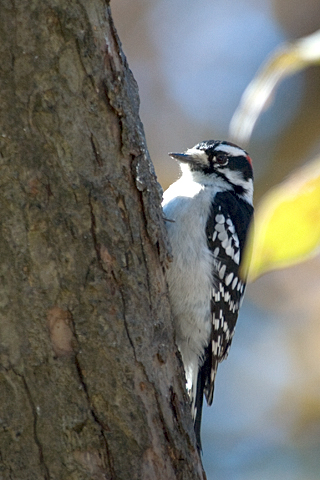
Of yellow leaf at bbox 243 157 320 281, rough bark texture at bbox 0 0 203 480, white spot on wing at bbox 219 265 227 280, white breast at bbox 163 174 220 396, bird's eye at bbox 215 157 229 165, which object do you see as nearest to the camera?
yellow leaf at bbox 243 157 320 281

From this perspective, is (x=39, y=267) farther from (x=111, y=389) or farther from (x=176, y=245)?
(x=176, y=245)

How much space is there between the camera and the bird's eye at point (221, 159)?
392 centimetres

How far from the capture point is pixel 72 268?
1.89 m

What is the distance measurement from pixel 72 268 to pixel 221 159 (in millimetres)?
2262

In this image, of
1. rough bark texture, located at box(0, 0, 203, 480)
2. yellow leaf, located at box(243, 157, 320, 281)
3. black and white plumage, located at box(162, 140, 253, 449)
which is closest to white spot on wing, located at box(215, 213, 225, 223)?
black and white plumage, located at box(162, 140, 253, 449)

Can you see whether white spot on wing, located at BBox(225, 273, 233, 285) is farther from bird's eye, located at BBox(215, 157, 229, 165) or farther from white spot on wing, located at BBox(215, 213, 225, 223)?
bird's eye, located at BBox(215, 157, 229, 165)

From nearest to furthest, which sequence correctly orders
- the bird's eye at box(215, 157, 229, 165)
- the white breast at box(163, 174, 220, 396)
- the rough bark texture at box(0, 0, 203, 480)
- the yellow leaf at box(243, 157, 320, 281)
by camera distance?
the yellow leaf at box(243, 157, 320, 281) < the rough bark texture at box(0, 0, 203, 480) < the white breast at box(163, 174, 220, 396) < the bird's eye at box(215, 157, 229, 165)

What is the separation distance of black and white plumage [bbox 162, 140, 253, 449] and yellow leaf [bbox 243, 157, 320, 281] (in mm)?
2273

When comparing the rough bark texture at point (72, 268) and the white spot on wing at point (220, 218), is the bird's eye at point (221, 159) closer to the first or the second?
the white spot on wing at point (220, 218)

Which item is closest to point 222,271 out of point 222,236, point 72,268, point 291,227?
point 222,236

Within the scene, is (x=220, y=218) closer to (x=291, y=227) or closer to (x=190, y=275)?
(x=190, y=275)

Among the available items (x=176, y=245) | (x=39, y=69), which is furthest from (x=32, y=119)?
(x=176, y=245)

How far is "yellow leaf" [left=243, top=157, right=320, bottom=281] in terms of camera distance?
0.81m

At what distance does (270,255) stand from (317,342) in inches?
257
